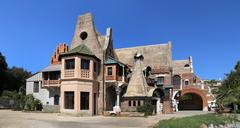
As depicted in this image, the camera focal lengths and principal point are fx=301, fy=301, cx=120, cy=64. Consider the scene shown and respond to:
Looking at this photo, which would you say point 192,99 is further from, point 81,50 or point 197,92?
point 81,50

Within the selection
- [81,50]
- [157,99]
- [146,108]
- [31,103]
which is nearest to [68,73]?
[81,50]

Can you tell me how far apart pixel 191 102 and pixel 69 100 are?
37.7 metres

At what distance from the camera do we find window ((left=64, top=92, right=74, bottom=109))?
35.3m

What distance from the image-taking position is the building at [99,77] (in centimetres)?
3556

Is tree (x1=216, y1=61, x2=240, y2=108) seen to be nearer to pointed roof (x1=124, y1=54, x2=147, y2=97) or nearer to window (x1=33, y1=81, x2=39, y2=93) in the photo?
pointed roof (x1=124, y1=54, x2=147, y2=97)

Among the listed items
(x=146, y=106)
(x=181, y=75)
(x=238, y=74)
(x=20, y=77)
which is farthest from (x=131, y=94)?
Answer: (x=20, y=77)

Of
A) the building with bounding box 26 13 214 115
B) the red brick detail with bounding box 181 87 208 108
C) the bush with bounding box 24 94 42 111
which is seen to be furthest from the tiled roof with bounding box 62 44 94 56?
the red brick detail with bounding box 181 87 208 108

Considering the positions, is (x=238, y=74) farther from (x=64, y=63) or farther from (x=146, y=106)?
(x=64, y=63)

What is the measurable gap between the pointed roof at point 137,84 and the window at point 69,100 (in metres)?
7.38

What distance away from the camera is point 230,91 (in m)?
41.1

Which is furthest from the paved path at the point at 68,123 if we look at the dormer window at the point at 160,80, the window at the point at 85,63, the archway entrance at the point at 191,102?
the archway entrance at the point at 191,102

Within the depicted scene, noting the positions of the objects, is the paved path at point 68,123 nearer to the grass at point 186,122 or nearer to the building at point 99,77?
the grass at point 186,122

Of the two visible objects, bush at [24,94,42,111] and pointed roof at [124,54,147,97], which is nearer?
pointed roof at [124,54,147,97]

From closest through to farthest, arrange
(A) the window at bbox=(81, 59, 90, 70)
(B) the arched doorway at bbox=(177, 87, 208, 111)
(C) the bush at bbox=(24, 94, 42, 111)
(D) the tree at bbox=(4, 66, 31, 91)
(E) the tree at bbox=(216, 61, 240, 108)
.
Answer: (A) the window at bbox=(81, 59, 90, 70), (E) the tree at bbox=(216, 61, 240, 108), (C) the bush at bbox=(24, 94, 42, 111), (B) the arched doorway at bbox=(177, 87, 208, 111), (D) the tree at bbox=(4, 66, 31, 91)
